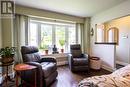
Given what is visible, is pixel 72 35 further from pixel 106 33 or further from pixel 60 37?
pixel 106 33

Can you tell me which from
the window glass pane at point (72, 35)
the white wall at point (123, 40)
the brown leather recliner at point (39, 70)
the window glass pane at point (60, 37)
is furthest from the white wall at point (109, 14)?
the brown leather recliner at point (39, 70)

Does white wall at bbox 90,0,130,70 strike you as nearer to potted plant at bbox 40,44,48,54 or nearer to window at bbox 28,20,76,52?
window at bbox 28,20,76,52

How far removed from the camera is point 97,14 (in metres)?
4.79

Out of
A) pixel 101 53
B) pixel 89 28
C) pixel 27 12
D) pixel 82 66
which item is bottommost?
pixel 82 66

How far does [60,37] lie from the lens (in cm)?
528

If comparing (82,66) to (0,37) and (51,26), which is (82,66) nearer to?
(51,26)

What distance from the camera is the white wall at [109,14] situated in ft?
11.1

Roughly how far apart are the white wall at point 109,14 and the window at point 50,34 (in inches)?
35.9

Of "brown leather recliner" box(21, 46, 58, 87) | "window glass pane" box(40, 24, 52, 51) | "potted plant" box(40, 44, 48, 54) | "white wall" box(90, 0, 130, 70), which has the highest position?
"white wall" box(90, 0, 130, 70)

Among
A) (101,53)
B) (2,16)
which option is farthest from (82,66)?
Result: (2,16)

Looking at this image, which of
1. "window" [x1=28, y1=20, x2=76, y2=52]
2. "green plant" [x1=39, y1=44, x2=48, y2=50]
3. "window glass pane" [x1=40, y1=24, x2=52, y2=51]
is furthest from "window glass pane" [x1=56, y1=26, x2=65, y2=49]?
"green plant" [x1=39, y1=44, x2=48, y2=50]

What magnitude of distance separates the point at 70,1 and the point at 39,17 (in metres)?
1.50

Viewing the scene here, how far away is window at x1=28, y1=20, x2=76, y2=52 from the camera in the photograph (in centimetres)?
464

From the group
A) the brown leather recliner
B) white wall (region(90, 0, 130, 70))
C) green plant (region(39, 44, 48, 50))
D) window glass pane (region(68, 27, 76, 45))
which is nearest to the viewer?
the brown leather recliner
